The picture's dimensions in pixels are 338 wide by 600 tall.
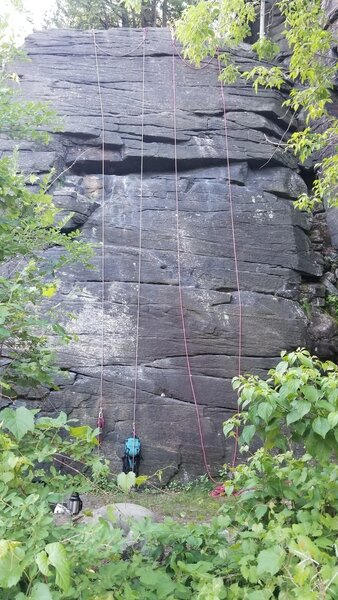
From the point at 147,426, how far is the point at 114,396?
0.58 metres

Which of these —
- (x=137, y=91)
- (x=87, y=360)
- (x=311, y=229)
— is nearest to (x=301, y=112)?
(x=311, y=229)

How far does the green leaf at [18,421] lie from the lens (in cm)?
192

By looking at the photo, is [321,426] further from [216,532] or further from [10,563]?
[10,563]

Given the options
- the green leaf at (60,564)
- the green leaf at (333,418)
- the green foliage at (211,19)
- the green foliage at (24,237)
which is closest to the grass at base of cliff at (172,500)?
the green foliage at (24,237)

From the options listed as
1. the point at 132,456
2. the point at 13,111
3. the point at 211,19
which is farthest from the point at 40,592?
the point at 211,19

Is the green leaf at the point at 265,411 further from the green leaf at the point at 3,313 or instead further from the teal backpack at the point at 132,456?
the teal backpack at the point at 132,456

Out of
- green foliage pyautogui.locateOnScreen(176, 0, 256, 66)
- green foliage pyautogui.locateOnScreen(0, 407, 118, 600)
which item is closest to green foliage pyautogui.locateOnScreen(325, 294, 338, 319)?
green foliage pyautogui.locateOnScreen(176, 0, 256, 66)

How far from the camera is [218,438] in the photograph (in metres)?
6.49

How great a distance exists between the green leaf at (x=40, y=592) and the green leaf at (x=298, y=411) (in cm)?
106

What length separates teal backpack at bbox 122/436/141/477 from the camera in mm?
6090

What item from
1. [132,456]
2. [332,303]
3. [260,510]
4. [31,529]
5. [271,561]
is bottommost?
[132,456]

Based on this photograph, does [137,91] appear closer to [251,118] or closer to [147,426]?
[251,118]

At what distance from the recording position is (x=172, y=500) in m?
5.76

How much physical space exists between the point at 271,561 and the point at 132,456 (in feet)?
14.6
